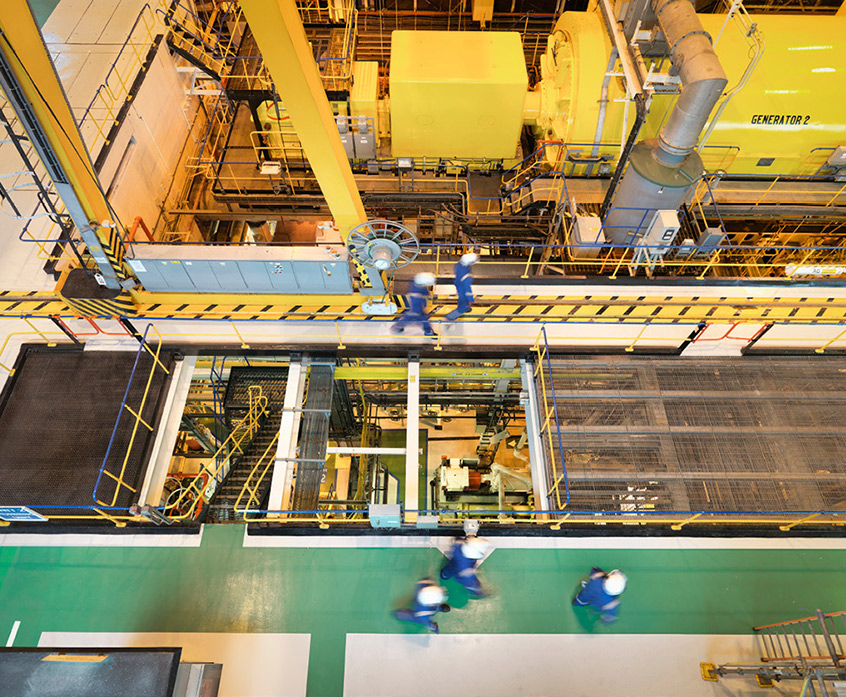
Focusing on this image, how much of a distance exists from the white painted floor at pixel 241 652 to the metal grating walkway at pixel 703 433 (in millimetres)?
4150

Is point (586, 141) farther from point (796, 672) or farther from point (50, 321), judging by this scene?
point (50, 321)

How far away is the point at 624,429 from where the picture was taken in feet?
26.3

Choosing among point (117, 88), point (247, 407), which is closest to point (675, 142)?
point (247, 407)

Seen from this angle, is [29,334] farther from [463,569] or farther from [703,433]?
[703,433]

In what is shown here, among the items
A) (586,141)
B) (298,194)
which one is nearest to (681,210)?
(586,141)

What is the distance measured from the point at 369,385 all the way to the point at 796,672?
7882mm

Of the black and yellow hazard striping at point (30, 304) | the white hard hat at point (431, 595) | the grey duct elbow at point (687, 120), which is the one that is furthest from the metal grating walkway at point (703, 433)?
the black and yellow hazard striping at point (30, 304)

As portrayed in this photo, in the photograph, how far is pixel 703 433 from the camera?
315 inches

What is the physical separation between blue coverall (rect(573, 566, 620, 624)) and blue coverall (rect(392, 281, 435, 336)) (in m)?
4.38

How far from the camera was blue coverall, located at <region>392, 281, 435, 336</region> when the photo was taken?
8.62 metres

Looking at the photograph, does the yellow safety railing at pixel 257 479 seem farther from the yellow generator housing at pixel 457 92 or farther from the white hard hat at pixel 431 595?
the yellow generator housing at pixel 457 92

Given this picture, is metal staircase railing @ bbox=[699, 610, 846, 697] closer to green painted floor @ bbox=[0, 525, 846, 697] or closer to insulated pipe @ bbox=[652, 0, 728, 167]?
green painted floor @ bbox=[0, 525, 846, 697]

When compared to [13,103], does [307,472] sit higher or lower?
lower

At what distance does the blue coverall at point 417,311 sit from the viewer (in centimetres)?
862
